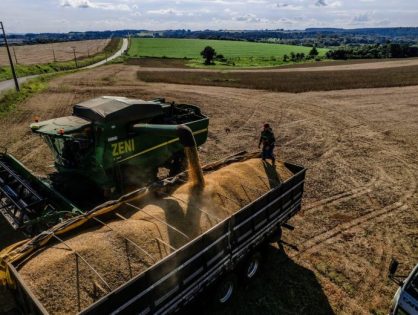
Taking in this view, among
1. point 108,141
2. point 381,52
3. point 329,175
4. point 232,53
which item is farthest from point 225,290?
point 232,53

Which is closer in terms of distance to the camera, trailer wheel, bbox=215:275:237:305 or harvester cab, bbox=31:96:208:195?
trailer wheel, bbox=215:275:237:305

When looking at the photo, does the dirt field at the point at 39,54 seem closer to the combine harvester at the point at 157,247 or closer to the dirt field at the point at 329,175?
the dirt field at the point at 329,175

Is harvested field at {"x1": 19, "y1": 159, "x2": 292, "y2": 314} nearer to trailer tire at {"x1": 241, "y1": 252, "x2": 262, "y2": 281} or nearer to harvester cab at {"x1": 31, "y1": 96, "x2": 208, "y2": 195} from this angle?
trailer tire at {"x1": 241, "y1": 252, "x2": 262, "y2": 281}

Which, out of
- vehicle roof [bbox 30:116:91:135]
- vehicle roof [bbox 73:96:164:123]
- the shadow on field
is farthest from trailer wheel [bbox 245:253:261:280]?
vehicle roof [bbox 30:116:91:135]

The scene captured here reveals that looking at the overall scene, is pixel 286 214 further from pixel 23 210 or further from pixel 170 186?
pixel 23 210

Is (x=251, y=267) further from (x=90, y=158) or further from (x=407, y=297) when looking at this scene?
(x=90, y=158)

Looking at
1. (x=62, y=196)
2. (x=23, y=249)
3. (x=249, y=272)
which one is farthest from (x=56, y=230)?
(x=249, y=272)
